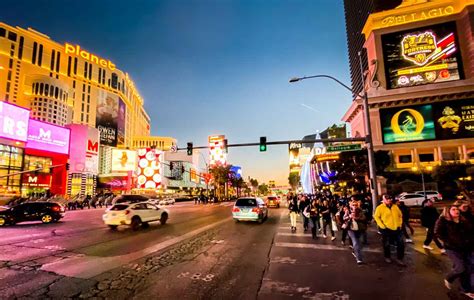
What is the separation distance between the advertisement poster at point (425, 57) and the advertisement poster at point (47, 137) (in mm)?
66386

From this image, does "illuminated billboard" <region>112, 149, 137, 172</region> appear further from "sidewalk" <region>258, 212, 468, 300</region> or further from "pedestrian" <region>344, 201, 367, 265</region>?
"pedestrian" <region>344, 201, 367, 265</region>

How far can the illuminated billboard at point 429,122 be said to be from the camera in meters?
47.8

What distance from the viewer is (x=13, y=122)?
44.9 meters

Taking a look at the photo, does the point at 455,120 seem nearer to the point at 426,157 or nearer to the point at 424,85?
the point at 426,157

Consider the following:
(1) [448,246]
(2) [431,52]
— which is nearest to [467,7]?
(2) [431,52]

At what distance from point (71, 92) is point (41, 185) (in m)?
81.9

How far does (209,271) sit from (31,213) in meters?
18.0

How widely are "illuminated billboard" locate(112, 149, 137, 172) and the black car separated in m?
42.2

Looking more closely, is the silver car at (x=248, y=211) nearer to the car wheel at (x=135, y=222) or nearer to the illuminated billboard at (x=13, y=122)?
the car wheel at (x=135, y=222)

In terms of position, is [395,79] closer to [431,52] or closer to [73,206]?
[431,52]

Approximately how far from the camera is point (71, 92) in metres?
122

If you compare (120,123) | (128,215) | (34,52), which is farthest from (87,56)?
(128,215)

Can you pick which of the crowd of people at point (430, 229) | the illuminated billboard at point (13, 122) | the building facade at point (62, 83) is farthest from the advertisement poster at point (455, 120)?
the building facade at point (62, 83)

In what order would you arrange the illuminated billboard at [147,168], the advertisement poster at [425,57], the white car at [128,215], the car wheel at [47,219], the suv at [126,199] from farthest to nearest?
1. the advertisement poster at [425,57]
2. the illuminated billboard at [147,168]
3. the suv at [126,199]
4. the car wheel at [47,219]
5. the white car at [128,215]
